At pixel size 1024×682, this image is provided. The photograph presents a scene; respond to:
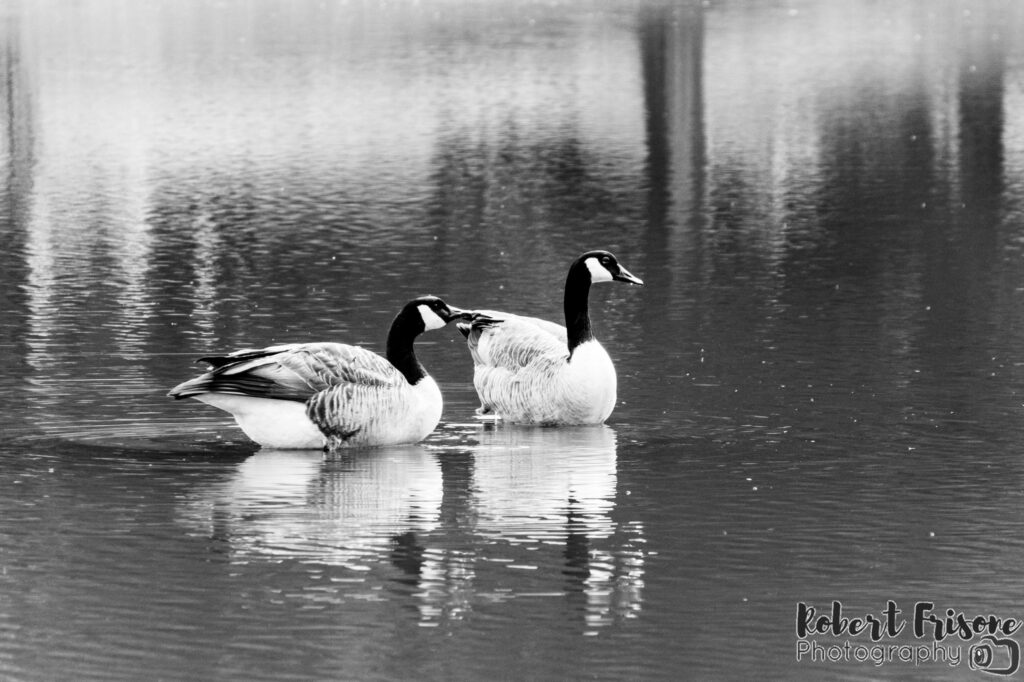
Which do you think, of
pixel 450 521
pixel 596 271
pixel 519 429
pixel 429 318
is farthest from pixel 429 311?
pixel 450 521

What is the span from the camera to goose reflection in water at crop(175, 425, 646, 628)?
31.3 feet

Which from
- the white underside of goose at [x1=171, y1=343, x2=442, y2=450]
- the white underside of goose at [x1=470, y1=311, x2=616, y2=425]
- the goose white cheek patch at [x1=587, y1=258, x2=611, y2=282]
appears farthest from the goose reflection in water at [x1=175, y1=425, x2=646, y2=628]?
the goose white cheek patch at [x1=587, y1=258, x2=611, y2=282]

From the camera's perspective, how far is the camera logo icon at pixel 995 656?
27.3 ft

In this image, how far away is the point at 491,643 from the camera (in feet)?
28.2

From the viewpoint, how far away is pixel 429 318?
45.1 ft

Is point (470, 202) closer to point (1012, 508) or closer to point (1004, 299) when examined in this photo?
point (1004, 299)

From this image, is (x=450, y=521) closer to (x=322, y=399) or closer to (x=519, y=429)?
(x=322, y=399)

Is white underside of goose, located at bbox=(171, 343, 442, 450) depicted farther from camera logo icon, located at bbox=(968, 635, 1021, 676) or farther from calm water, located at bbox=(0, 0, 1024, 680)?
camera logo icon, located at bbox=(968, 635, 1021, 676)

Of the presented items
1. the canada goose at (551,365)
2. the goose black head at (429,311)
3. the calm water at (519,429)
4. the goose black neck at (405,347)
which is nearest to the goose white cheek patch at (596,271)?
the canada goose at (551,365)

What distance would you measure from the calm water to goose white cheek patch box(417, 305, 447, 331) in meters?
0.81

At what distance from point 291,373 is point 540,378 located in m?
2.11

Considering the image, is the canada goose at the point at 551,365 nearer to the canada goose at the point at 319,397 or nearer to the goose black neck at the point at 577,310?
the goose black neck at the point at 577,310

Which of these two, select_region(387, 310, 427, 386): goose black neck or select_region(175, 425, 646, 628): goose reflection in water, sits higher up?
select_region(387, 310, 427, 386): goose black neck

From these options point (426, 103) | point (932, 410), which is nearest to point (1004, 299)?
point (932, 410)
